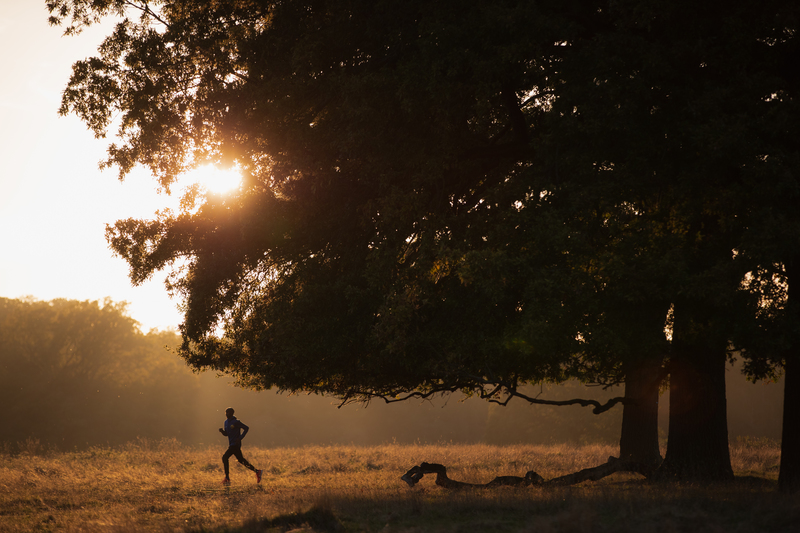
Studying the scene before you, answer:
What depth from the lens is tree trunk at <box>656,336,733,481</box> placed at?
12.1 metres

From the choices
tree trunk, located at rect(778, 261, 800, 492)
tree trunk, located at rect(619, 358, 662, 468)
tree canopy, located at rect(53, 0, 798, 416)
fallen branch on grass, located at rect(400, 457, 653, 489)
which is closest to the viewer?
tree canopy, located at rect(53, 0, 798, 416)

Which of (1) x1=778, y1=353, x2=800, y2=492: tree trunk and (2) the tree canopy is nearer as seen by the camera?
(2) the tree canopy

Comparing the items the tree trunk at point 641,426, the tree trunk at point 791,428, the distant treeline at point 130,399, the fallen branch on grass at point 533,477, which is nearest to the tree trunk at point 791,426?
the tree trunk at point 791,428

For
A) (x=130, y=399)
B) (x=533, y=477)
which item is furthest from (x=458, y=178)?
(x=130, y=399)

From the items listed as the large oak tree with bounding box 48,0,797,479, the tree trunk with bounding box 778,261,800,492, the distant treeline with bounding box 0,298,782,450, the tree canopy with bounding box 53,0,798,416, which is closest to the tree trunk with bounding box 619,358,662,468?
the large oak tree with bounding box 48,0,797,479

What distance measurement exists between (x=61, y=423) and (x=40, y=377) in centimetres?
488

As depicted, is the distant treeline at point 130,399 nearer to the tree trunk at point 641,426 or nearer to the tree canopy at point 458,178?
the tree trunk at point 641,426

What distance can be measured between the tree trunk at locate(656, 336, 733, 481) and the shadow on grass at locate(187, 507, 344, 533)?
7.45m

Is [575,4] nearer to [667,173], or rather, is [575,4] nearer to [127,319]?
[667,173]

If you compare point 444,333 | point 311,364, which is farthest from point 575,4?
point 311,364

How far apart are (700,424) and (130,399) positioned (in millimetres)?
59561

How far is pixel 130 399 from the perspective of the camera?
200ft

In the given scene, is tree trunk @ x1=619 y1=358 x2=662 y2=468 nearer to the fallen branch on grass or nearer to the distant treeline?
the fallen branch on grass

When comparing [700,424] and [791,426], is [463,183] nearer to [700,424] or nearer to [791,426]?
[700,424]
